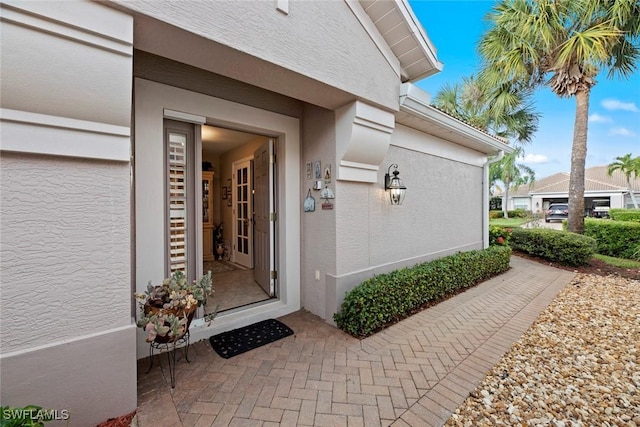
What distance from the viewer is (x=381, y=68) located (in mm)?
3639

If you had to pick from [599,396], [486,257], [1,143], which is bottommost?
[599,396]

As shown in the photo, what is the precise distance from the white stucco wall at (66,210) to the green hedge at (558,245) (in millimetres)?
10055

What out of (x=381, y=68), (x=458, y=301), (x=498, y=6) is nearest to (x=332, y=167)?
(x=381, y=68)

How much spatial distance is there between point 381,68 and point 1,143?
3.87 metres

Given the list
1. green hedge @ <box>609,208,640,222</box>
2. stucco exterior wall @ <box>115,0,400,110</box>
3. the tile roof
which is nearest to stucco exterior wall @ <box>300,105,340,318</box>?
stucco exterior wall @ <box>115,0,400,110</box>

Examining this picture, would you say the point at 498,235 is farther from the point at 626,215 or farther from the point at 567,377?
the point at 626,215

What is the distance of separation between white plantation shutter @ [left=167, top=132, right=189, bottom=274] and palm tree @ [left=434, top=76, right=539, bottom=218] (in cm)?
688

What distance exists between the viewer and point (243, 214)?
21.3 feet

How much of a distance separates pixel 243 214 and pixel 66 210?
4.63m

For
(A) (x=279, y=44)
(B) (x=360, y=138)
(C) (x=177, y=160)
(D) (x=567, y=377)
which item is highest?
(A) (x=279, y=44)

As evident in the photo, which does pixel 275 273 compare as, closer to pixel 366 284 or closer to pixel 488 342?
pixel 366 284

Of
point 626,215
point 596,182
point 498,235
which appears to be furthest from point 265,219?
point 596,182

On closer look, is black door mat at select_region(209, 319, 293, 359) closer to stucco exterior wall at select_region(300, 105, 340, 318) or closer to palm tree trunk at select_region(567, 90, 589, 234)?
stucco exterior wall at select_region(300, 105, 340, 318)

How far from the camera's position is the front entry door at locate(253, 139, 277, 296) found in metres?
4.38
